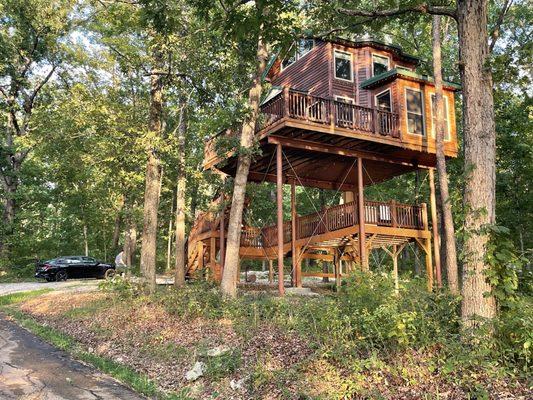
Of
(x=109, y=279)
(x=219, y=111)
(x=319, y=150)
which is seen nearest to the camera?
(x=109, y=279)

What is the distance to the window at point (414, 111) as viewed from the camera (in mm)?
18016

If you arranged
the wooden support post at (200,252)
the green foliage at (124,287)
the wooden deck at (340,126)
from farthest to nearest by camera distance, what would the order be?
the wooden support post at (200,252) → the wooden deck at (340,126) → the green foliage at (124,287)

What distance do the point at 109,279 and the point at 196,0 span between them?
8148mm

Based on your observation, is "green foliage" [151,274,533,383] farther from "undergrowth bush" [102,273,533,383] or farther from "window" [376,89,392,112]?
"window" [376,89,392,112]

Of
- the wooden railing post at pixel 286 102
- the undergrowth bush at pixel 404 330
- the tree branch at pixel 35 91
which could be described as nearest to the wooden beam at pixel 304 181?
the wooden railing post at pixel 286 102

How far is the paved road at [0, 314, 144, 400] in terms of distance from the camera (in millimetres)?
6383

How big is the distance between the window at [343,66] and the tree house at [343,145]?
0.05 metres

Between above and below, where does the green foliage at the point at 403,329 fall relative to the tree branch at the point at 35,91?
below

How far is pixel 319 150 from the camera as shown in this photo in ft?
53.9

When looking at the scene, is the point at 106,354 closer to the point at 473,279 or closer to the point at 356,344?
the point at 356,344

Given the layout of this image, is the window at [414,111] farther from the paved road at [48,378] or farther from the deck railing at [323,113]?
the paved road at [48,378]

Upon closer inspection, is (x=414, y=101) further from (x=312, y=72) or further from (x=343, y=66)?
(x=312, y=72)

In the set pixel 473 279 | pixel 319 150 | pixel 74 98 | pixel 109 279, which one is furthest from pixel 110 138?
pixel 473 279

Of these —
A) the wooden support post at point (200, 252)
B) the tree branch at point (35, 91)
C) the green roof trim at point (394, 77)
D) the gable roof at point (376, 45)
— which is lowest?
the wooden support post at point (200, 252)
